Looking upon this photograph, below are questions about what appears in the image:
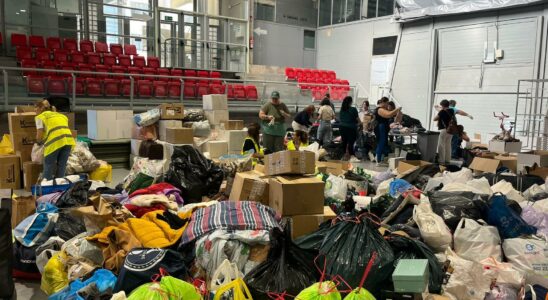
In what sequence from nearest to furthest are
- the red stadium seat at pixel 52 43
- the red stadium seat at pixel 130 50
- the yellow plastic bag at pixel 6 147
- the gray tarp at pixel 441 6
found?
1. the yellow plastic bag at pixel 6 147
2. the red stadium seat at pixel 52 43
3. the gray tarp at pixel 441 6
4. the red stadium seat at pixel 130 50

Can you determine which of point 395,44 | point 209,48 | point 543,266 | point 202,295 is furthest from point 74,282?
point 395,44

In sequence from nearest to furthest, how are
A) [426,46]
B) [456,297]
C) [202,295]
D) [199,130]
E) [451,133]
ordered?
[202,295] < [456,297] < [199,130] < [451,133] < [426,46]

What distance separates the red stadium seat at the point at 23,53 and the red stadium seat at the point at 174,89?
10.0 ft

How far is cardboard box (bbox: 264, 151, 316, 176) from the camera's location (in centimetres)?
343

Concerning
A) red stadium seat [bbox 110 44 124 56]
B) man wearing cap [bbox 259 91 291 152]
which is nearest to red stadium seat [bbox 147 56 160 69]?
red stadium seat [bbox 110 44 124 56]

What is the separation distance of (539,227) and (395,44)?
38.0ft

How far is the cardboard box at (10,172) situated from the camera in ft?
18.0

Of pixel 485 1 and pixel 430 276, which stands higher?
pixel 485 1

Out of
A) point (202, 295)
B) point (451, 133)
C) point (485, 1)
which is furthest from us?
point (485, 1)

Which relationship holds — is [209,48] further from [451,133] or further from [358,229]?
[358,229]

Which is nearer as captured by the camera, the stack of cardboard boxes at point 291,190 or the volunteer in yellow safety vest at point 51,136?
the stack of cardboard boxes at point 291,190

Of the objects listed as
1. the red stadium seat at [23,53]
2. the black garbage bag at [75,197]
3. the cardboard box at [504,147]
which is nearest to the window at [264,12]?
the red stadium seat at [23,53]

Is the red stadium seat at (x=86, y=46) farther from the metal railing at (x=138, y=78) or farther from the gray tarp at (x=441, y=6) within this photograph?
the gray tarp at (x=441, y=6)

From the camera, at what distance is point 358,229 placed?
267 centimetres
